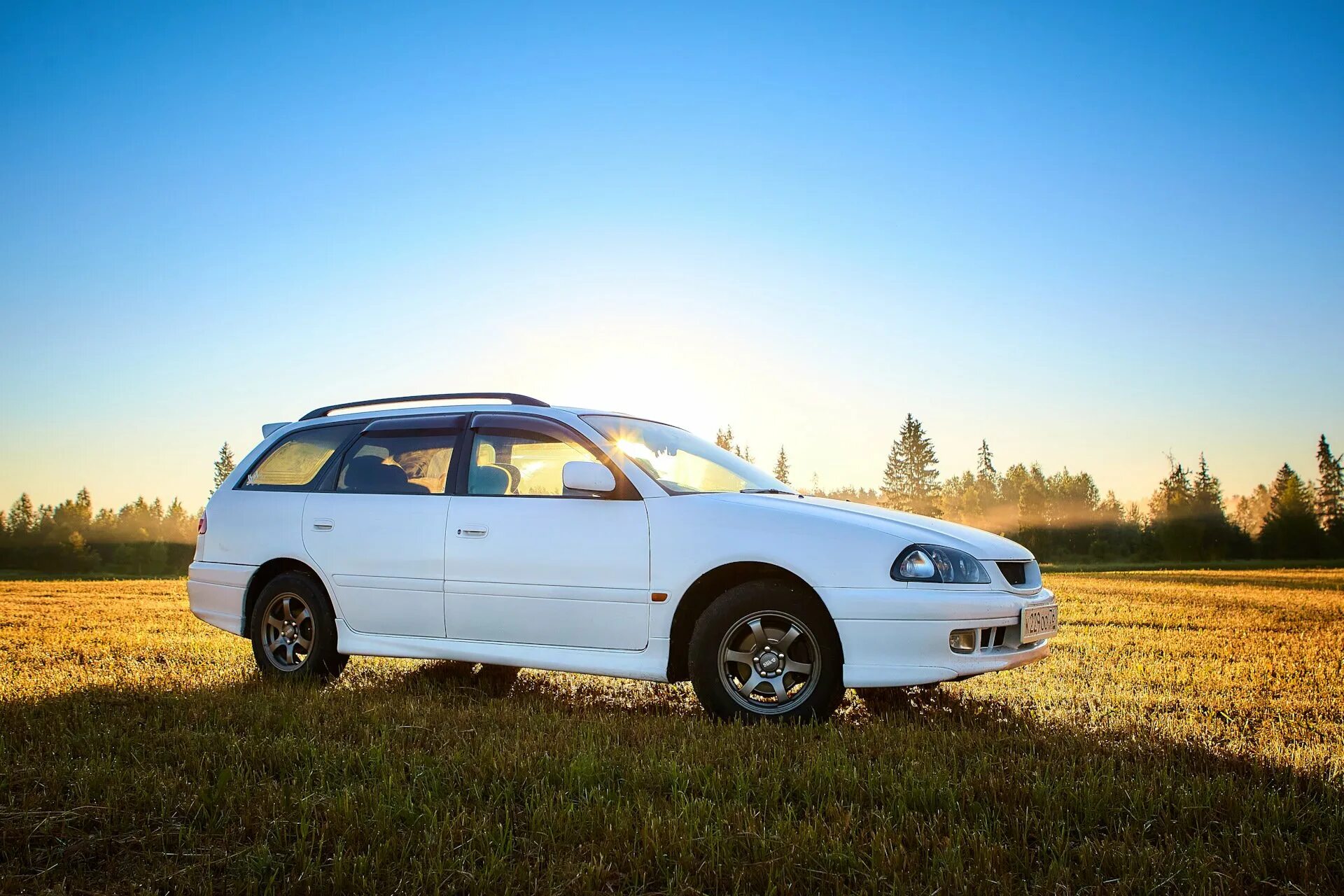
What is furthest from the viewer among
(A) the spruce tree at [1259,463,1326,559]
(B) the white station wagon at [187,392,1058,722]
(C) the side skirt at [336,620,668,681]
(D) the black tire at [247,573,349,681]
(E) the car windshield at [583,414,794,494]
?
(A) the spruce tree at [1259,463,1326,559]

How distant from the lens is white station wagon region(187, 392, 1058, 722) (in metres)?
4.66

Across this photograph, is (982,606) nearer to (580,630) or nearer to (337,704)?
(580,630)

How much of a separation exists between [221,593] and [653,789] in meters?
4.52

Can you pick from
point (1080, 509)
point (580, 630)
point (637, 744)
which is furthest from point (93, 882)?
point (1080, 509)

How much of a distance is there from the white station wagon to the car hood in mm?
20

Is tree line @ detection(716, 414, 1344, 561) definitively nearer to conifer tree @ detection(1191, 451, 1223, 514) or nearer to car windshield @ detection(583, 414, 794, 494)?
conifer tree @ detection(1191, 451, 1223, 514)

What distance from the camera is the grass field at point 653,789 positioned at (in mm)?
2779

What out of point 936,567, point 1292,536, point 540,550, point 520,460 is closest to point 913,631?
point 936,567

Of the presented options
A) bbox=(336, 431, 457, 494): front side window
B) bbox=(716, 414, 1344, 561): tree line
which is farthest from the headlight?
bbox=(716, 414, 1344, 561): tree line

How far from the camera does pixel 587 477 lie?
507 cm

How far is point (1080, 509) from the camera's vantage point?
Answer: 92188 millimetres

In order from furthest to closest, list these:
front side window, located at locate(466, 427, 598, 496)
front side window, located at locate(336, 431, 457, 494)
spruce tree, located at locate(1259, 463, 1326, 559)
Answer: spruce tree, located at locate(1259, 463, 1326, 559), front side window, located at locate(336, 431, 457, 494), front side window, located at locate(466, 427, 598, 496)

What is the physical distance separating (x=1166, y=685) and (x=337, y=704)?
541 centimetres

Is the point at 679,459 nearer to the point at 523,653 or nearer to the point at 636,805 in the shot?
the point at 523,653
